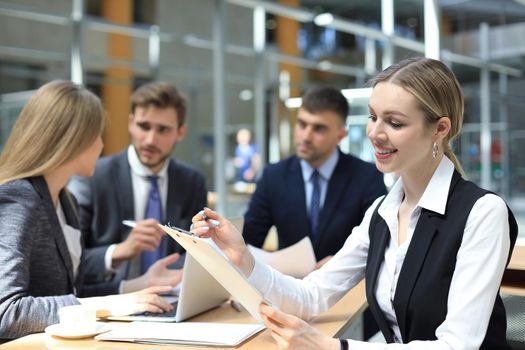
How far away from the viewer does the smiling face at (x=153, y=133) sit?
2.94m

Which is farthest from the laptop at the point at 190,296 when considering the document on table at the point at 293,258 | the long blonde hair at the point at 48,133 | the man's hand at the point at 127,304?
the long blonde hair at the point at 48,133

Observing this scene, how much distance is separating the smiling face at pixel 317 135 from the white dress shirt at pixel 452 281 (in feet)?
4.17

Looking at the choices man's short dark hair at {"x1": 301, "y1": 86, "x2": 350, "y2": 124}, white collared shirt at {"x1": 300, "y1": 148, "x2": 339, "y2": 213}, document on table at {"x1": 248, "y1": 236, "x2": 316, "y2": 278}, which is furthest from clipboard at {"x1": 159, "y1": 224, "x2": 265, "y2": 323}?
man's short dark hair at {"x1": 301, "y1": 86, "x2": 350, "y2": 124}

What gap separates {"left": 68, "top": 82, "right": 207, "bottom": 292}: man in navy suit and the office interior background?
1.56 metres

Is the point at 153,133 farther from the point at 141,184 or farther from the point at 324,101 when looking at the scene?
the point at 324,101

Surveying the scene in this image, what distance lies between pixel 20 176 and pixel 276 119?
7218mm

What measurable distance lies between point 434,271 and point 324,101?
6.08ft

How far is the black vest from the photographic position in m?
1.55

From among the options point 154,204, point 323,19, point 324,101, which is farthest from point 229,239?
point 323,19

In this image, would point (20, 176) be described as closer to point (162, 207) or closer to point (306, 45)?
point (162, 207)

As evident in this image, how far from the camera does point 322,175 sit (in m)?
3.19

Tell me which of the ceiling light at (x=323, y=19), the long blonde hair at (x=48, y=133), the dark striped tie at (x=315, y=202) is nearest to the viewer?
the long blonde hair at (x=48, y=133)

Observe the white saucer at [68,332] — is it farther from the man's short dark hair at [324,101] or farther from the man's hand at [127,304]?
the man's short dark hair at [324,101]

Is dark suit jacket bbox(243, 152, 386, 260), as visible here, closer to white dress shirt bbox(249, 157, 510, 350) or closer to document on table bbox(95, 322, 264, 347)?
white dress shirt bbox(249, 157, 510, 350)
